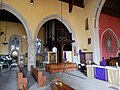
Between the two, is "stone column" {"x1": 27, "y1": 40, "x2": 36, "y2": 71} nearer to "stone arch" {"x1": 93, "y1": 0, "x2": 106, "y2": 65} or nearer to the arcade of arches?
the arcade of arches

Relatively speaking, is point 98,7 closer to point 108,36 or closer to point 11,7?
point 108,36

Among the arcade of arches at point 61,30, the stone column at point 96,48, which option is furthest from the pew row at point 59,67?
the stone column at point 96,48

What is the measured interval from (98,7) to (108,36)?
3294 millimetres

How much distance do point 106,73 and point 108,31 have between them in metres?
7.66

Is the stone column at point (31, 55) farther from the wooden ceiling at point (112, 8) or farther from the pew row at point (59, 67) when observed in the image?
the wooden ceiling at point (112, 8)

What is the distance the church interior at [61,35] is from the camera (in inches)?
349

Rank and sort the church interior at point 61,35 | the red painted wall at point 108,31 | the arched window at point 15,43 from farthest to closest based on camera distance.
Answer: the arched window at point 15,43, the red painted wall at point 108,31, the church interior at point 61,35

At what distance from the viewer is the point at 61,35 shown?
1134 cm

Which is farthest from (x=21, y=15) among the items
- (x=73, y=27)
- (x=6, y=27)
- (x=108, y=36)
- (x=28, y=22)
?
(x=108, y=36)

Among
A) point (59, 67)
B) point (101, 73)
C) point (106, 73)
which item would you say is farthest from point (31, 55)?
point (106, 73)

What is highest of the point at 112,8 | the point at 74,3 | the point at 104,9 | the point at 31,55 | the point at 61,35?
the point at 112,8

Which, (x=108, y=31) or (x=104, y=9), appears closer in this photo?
(x=104, y=9)

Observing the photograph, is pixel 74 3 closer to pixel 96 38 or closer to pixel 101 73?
pixel 96 38

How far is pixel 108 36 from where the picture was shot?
40.7ft
